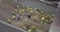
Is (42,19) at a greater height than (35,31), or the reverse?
(42,19)

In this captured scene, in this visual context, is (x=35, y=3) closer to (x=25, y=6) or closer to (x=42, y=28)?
(x=25, y=6)

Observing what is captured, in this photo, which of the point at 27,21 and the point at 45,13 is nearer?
the point at 27,21

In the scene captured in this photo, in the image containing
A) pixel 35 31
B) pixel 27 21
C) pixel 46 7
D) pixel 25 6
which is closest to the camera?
pixel 35 31

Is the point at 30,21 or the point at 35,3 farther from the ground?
the point at 35,3

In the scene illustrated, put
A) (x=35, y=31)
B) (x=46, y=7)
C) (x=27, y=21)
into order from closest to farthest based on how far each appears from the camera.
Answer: (x=35, y=31) → (x=27, y=21) → (x=46, y=7)

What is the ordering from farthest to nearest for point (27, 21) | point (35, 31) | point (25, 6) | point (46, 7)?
point (25, 6), point (46, 7), point (27, 21), point (35, 31)

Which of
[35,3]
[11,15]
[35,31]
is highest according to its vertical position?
[35,3]

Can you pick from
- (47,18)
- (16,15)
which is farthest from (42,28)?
(16,15)

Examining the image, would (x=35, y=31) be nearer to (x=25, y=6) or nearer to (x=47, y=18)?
(x=47, y=18)

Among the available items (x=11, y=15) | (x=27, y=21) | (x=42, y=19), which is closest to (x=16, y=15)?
(x=11, y=15)
